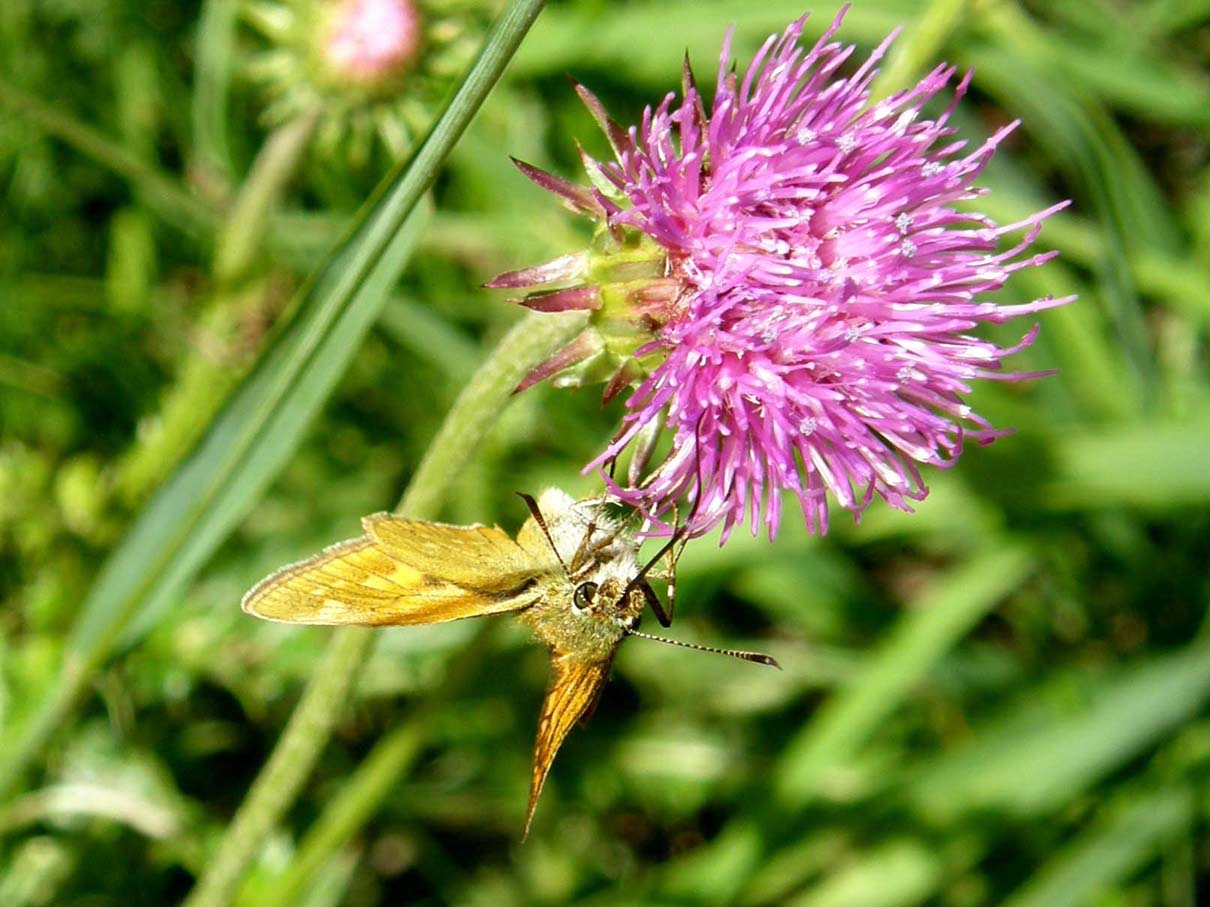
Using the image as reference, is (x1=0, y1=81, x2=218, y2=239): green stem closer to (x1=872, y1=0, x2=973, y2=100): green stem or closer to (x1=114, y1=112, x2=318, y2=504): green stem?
(x1=114, y1=112, x2=318, y2=504): green stem

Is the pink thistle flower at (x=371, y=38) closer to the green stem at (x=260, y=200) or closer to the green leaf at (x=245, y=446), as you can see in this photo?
the green stem at (x=260, y=200)

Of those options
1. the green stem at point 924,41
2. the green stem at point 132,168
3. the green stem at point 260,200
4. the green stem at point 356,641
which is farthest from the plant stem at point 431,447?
the green stem at point 132,168

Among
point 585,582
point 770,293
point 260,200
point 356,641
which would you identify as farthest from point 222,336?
point 770,293

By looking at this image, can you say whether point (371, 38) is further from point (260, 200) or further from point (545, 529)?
point (545, 529)

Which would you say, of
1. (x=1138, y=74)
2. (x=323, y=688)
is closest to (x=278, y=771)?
(x=323, y=688)

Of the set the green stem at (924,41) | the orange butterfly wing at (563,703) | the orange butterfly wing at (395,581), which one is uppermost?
the green stem at (924,41)

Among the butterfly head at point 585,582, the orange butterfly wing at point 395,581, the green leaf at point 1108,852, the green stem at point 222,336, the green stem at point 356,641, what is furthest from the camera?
the green leaf at point 1108,852
